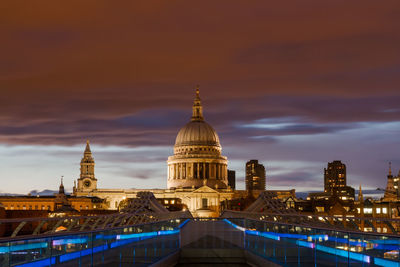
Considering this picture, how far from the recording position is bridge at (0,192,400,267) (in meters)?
14.8

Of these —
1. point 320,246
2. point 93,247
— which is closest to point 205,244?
point 320,246

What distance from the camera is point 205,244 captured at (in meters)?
30.6

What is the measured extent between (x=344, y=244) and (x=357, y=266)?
871mm

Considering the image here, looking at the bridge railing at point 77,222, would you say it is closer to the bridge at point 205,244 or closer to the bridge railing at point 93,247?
the bridge at point 205,244

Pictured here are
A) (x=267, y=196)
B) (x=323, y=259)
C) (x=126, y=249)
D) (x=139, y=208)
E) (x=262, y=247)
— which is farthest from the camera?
(x=267, y=196)

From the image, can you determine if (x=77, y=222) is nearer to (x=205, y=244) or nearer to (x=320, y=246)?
(x=205, y=244)

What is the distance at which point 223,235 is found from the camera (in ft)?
108

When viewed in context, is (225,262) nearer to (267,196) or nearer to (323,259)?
(323,259)

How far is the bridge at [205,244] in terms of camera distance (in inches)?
584

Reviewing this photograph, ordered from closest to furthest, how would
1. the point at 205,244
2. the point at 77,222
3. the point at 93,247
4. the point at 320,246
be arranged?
the point at 93,247, the point at 320,246, the point at 77,222, the point at 205,244

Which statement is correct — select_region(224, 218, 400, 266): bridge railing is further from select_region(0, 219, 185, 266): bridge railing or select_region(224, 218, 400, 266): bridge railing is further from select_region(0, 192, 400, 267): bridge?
select_region(0, 219, 185, 266): bridge railing

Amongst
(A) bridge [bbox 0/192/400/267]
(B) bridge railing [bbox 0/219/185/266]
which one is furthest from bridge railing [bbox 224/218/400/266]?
(B) bridge railing [bbox 0/219/185/266]

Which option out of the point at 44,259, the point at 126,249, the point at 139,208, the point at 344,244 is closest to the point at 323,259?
the point at 344,244

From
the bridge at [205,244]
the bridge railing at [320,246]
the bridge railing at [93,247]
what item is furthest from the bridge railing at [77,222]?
the bridge railing at [320,246]
